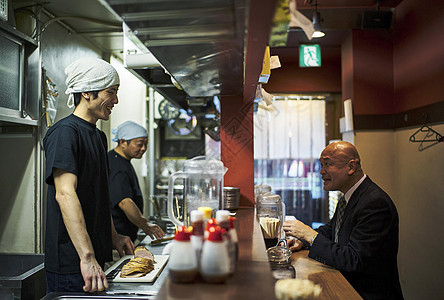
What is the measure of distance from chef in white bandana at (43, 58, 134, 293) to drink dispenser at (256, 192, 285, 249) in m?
0.85

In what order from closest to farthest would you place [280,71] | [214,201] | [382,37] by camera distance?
[214,201], [382,37], [280,71]

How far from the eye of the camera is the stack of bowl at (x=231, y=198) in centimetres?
230

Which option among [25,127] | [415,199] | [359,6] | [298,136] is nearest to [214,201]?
[25,127]

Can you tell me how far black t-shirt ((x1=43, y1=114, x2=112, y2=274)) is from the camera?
1637mm

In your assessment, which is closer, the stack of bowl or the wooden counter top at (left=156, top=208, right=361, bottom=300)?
the wooden counter top at (left=156, top=208, right=361, bottom=300)

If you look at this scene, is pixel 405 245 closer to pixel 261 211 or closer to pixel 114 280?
pixel 261 211

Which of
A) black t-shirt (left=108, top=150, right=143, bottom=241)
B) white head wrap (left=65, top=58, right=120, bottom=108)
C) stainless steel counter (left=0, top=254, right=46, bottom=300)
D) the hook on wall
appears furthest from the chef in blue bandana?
the hook on wall

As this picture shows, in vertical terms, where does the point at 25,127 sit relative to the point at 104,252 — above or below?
above

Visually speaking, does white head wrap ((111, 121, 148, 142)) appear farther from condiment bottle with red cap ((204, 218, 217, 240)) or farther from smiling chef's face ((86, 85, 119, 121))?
condiment bottle with red cap ((204, 218, 217, 240))

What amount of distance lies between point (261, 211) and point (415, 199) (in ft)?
8.00

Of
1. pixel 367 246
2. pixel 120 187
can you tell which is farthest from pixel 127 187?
pixel 367 246

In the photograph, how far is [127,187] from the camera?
292 centimetres

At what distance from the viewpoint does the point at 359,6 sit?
395cm

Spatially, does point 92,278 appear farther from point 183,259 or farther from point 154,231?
point 154,231
